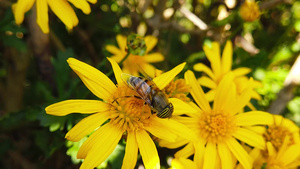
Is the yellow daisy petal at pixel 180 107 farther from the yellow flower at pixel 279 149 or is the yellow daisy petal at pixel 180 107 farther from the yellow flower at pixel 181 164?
the yellow flower at pixel 279 149

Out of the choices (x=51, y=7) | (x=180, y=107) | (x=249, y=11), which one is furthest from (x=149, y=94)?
(x=249, y=11)

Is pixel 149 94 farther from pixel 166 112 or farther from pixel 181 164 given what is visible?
pixel 181 164

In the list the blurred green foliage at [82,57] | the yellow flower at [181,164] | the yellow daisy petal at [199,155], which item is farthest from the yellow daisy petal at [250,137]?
the blurred green foliage at [82,57]

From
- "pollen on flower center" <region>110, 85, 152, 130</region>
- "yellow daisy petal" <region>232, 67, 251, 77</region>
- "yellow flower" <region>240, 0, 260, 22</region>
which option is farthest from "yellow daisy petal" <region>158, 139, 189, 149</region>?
"yellow flower" <region>240, 0, 260, 22</region>

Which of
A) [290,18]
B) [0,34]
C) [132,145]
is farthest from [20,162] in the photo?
[290,18]

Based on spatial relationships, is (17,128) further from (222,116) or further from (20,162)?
A: (222,116)

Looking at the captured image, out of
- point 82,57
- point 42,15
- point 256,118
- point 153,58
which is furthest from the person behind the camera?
point 82,57
